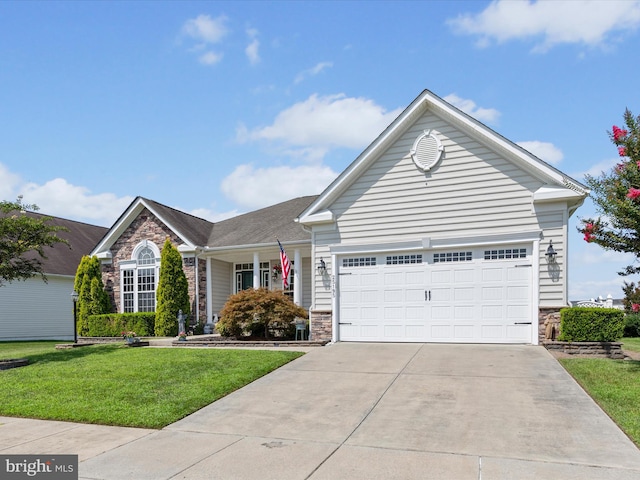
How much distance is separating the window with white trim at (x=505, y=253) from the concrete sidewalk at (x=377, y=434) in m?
3.56

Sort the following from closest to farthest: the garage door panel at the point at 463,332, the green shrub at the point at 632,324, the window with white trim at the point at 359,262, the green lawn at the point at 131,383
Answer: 1. the green lawn at the point at 131,383
2. the garage door panel at the point at 463,332
3. the window with white trim at the point at 359,262
4. the green shrub at the point at 632,324

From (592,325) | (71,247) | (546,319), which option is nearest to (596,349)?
(592,325)

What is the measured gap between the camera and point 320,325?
1462cm

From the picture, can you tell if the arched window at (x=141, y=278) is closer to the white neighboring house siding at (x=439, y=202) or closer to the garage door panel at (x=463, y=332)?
the white neighboring house siding at (x=439, y=202)

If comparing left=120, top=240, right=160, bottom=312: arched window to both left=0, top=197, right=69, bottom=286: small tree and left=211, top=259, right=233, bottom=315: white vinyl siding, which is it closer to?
left=211, top=259, right=233, bottom=315: white vinyl siding

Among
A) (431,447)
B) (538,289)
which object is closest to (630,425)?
(431,447)

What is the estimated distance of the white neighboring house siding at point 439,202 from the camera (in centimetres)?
1270

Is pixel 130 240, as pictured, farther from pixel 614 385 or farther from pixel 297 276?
pixel 614 385

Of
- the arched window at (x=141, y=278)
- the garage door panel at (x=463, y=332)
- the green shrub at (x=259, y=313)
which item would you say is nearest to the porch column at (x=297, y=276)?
the green shrub at (x=259, y=313)

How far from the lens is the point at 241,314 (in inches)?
616

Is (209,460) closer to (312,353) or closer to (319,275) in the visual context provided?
(312,353)

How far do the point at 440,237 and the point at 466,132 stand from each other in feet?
9.41

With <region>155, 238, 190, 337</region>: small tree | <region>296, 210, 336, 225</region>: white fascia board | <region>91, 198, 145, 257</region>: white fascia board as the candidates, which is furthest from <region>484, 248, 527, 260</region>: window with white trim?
<region>91, 198, 145, 257</region>: white fascia board

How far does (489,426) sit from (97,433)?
5.24 meters
